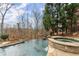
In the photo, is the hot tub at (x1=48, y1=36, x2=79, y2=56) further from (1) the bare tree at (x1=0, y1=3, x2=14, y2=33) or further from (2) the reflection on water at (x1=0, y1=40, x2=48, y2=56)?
(1) the bare tree at (x1=0, y1=3, x2=14, y2=33)

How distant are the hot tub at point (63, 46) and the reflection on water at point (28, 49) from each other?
72 millimetres

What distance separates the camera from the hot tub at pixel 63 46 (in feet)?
5.84

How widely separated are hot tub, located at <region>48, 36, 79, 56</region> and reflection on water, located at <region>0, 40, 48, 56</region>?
72 mm

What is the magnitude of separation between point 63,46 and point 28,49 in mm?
364

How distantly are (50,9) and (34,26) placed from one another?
0.25 metres

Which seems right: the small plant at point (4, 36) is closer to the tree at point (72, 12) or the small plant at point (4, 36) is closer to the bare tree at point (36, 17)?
the bare tree at point (36, 17)

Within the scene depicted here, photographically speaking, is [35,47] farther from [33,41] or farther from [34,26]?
[34,26]

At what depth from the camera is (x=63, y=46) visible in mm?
1789

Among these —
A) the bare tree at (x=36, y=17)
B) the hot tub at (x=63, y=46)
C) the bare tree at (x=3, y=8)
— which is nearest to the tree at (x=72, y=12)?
the hot tub at (x=63, y=46)

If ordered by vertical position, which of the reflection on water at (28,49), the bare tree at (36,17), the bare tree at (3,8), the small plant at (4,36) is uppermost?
the bare tree at (3,8)

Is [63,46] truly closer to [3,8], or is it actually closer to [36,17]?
[36,17]

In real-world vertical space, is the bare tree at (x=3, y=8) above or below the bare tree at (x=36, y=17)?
above

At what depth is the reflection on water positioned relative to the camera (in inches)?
71.1

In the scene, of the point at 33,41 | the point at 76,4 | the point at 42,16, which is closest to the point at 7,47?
the point at 33,41
